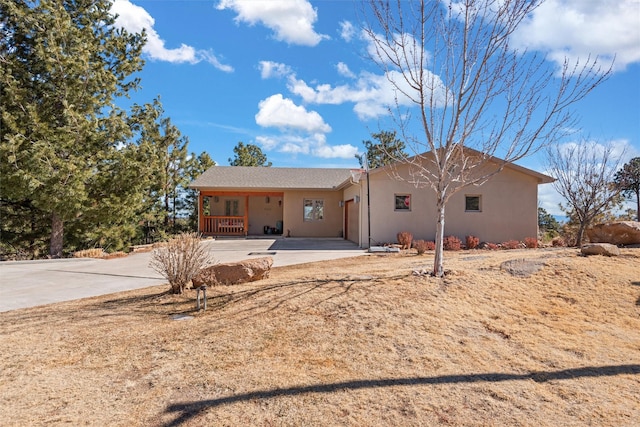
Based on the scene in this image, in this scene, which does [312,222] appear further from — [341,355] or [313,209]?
[341,355]

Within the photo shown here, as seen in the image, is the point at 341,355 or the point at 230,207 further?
the point at 230,207

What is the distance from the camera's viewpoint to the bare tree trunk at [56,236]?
13.1 metres

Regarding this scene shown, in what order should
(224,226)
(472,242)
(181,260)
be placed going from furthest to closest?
(224,226), (472,242), (181,260)

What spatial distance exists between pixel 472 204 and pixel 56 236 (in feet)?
53.2

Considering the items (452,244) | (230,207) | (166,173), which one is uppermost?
(166,173)

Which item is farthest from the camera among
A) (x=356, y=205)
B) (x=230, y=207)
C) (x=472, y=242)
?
(x=230, y=207)

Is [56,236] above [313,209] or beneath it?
beneath

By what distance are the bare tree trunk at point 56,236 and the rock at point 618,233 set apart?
17.4 m

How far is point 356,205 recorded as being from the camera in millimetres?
16406

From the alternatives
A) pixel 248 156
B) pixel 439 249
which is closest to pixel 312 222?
pixel 439 249

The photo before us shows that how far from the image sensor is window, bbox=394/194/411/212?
14.8 meters

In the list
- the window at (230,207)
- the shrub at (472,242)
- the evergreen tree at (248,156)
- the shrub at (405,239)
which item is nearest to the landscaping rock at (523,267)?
the shrub at (405,239)

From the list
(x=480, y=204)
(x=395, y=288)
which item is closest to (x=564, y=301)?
(x=395, y=288)

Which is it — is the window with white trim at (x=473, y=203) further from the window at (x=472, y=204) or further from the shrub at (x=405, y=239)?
the shrub at (x=405, y=239)
